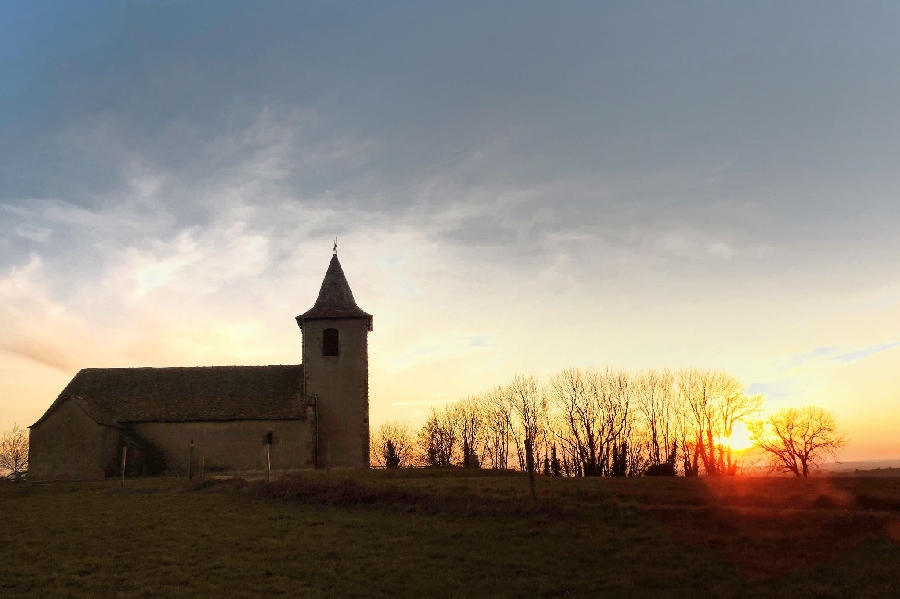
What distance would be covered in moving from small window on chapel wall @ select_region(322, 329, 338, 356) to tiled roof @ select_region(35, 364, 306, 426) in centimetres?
313

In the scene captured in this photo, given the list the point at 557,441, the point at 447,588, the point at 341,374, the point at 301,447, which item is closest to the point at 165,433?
the point at 301,447

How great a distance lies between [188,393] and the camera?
1796 inches

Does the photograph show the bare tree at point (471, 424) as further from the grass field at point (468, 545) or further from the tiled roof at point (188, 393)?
the grass field at point (468, 545)

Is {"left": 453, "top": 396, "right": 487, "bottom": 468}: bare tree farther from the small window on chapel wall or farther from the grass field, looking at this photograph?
the grass field

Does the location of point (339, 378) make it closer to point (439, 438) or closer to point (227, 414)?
point (227, 414)

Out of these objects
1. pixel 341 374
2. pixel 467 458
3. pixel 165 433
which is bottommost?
pixel 467 458

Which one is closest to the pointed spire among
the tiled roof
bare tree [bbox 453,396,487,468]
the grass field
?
the tiled roof

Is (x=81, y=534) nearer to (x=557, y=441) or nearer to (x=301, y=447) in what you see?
(x=301, y=447)

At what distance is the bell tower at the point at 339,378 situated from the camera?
147 ft

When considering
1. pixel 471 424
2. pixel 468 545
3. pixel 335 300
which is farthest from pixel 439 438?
pixel 468 545

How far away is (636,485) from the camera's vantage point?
2777cm

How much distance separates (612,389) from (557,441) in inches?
341

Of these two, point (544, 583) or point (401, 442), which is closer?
point (544, 583)

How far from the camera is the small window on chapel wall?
150 ft
